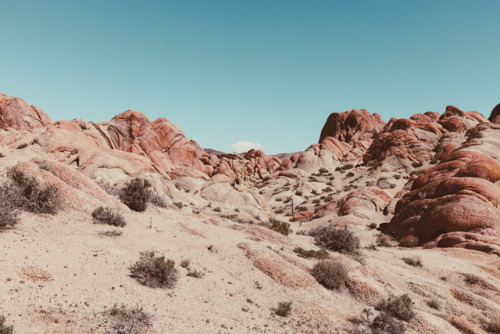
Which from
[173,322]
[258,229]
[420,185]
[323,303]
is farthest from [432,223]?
[173,322]

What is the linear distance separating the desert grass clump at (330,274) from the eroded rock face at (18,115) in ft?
234

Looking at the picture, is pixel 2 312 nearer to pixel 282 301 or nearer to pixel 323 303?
pixel 282 301

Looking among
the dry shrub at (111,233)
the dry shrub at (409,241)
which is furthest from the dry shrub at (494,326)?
the dry shrub at (111,233)

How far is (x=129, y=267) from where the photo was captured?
9891 mm

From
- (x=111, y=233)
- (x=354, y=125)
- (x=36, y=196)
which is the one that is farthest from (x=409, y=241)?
(x=354, y=125)

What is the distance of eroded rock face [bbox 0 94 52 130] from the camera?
2292 inches

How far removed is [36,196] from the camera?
12289mm

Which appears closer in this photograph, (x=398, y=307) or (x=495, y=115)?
(x=398, y=307)

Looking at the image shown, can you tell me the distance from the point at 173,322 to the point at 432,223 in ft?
80.7

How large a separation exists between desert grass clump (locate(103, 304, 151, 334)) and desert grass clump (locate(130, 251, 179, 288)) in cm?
176

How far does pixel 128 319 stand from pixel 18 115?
7432 centimetres

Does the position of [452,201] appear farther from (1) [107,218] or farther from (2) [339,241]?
(1) [107,218]

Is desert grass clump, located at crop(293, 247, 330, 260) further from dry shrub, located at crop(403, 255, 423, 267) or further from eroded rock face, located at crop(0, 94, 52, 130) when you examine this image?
eroded rock face, located at crop(0, 94, 52, 130)

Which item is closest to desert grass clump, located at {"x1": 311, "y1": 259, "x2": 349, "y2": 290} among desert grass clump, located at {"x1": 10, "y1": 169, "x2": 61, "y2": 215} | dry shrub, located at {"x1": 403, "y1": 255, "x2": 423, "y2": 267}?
dry shrub, located at {"x1": 403, "y1": 255, "x2": 423, "y2": 267}
